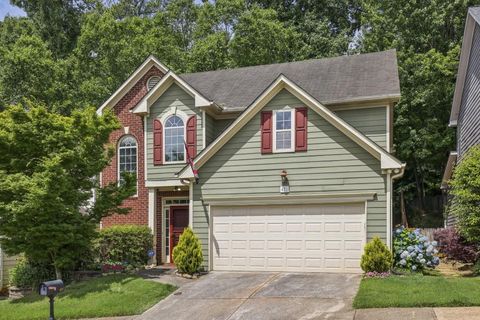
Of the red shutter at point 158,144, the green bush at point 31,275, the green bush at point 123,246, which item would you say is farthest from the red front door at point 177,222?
the green bush at point 31,275

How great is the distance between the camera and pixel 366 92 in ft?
52.6

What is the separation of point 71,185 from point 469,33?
50.3 feet

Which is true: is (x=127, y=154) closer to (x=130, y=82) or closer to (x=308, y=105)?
(x=130, y=82)

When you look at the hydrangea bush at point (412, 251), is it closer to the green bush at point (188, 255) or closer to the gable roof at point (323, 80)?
the gable roof at point (323, 80)

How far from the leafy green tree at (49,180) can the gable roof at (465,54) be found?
12.8m

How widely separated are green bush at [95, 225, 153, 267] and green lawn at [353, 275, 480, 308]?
741cm

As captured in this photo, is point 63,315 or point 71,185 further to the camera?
point 71,185

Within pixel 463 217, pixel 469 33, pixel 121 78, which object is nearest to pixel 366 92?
pixel 463 217

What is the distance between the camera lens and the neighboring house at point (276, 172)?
1398 cm

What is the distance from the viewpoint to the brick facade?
58.7 ft

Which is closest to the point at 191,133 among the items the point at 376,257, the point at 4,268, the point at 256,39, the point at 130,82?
the point at 130,82

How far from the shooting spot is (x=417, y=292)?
1067cm

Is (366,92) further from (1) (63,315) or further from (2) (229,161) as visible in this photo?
(1) (63,315)

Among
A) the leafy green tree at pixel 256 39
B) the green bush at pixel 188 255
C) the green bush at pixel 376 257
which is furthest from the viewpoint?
the leafy green tree at pixel 256 39
